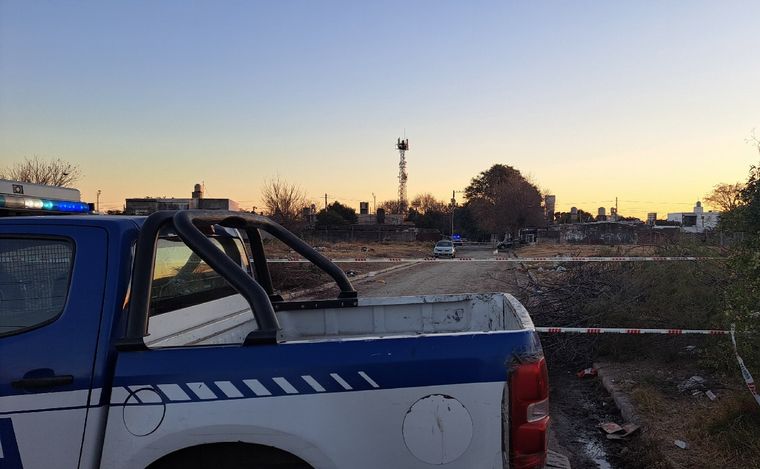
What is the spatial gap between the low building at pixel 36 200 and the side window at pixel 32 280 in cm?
A: 173

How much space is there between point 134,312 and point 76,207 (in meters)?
2.92

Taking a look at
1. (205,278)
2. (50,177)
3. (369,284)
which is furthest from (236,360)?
(50,177)

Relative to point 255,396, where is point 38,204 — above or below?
above

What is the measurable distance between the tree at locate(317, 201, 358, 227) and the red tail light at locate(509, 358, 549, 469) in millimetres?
69542

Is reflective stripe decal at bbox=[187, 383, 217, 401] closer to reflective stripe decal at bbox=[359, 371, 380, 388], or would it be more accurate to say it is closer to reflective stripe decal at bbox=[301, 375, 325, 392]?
reflective stripe decal at bbox=[301, 375, 325, 392]

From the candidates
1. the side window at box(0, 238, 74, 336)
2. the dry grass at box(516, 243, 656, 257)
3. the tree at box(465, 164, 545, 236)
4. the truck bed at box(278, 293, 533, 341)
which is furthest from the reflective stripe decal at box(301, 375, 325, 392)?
the tree at box(465, 164, 545, 236)

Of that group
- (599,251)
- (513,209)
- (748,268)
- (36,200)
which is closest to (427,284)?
(599,251)

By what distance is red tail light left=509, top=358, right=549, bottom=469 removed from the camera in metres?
2.01

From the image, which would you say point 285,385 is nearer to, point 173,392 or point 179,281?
point 173,392

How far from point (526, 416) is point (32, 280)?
2.25 m

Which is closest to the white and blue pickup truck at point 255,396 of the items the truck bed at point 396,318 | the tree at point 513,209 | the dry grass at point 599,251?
the truck bed at point 396,318

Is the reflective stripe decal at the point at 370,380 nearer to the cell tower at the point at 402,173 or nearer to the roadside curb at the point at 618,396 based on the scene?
the roadside curb at the point at 618,396

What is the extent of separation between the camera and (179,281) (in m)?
2.88

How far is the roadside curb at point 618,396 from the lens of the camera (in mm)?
4845
